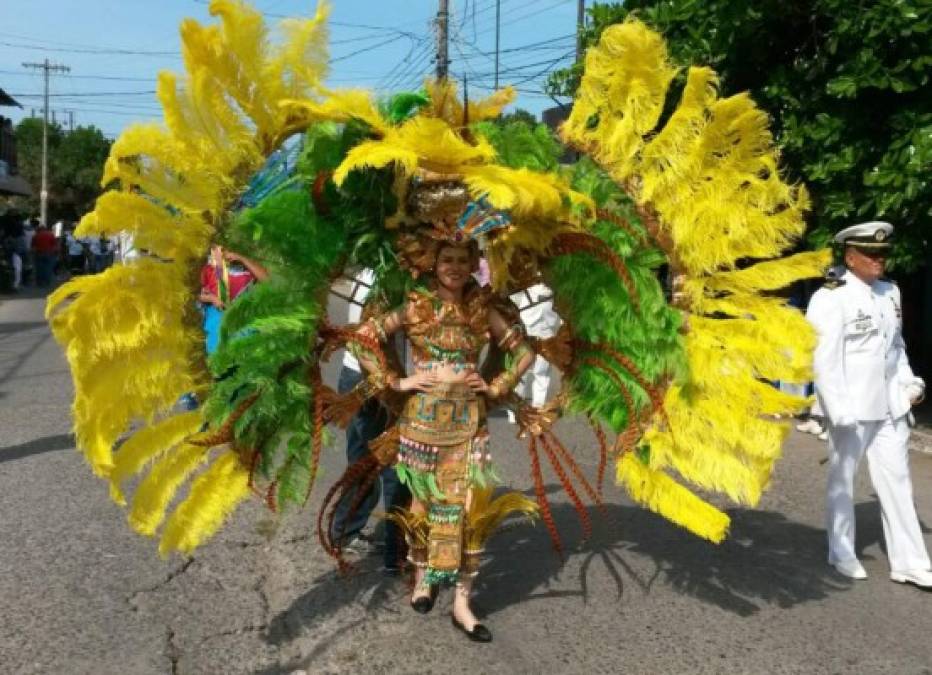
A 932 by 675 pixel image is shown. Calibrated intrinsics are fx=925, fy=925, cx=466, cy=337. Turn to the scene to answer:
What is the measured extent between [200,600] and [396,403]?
1260mm

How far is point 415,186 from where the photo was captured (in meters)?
3.72

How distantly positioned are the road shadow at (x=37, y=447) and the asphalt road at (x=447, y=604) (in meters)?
0.87

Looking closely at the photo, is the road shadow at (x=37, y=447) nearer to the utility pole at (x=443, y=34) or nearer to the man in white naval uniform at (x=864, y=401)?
the man in white naval uniform at (x=864, y=401)

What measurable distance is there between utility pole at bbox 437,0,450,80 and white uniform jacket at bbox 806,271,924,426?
15567 millimetres

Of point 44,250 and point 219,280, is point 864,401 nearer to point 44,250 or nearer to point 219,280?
point 219,280

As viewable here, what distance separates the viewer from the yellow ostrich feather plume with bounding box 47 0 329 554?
3.22 meters

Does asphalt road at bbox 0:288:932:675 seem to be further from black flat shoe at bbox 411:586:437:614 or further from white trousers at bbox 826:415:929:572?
white trousers at bbox 826:415:929:572

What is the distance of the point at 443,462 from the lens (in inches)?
155

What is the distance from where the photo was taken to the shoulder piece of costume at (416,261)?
10.9 ft

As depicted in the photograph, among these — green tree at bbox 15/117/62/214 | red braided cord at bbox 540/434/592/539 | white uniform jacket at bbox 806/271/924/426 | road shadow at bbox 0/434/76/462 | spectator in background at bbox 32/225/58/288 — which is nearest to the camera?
red braided cord at bbox 540/434/592/539

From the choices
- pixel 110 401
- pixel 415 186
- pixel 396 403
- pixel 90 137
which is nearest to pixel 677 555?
pixel 396 403

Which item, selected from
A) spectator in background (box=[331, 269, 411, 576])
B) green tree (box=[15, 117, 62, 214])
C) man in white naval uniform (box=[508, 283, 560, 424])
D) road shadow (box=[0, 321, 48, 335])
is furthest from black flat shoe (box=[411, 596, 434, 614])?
green tree (box=[15, 117, 62, 214])

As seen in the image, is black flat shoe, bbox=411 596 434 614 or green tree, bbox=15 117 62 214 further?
green tree, bbox=15 117 62 214

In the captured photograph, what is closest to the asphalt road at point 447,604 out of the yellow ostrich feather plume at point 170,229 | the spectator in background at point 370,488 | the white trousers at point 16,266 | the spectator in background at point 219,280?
the spectator in background at point 370,488
